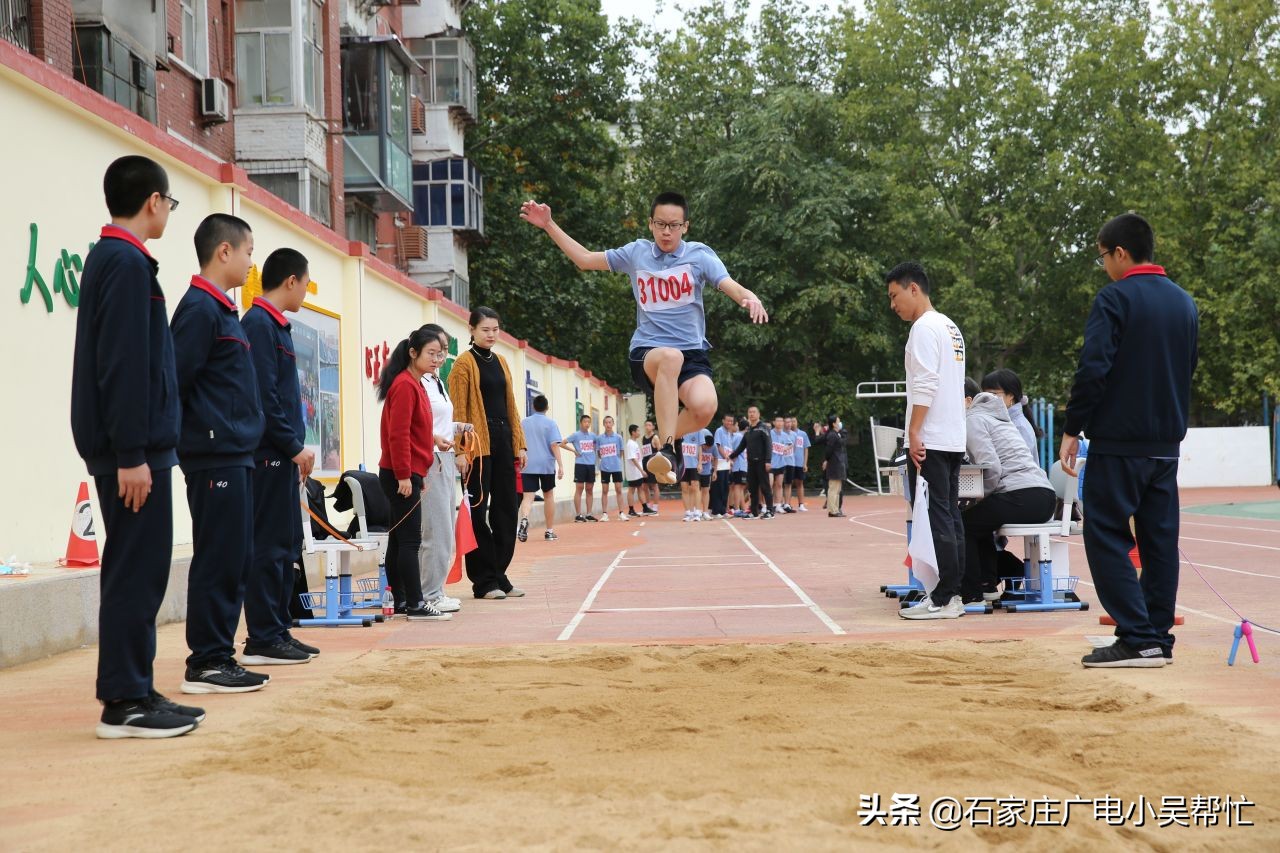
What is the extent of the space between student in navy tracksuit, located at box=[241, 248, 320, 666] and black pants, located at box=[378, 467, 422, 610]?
1.77 meters

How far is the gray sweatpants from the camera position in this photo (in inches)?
378

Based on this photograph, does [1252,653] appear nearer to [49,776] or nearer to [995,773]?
[995,773]

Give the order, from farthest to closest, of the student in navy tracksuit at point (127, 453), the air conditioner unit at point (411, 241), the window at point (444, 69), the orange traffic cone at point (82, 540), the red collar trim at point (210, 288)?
1. the window at point (444, 69)
2. the air conditioner unit at point (411, 241)
3. the orange traffic cone at point (82, 540)
4. the red collar trim at point (210, 288)
5. the student in navy tracksuit at point (127, 453)

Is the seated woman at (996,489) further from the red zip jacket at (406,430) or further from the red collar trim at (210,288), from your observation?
the red collar trim at (210,288)

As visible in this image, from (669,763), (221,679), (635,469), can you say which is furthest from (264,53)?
(669,763)

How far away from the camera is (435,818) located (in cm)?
365

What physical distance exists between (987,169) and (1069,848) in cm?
4575

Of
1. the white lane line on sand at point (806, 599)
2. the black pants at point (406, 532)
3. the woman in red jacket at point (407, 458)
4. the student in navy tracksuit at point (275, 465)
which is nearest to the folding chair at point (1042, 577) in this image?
the white lane line on sand at point (806, 599)

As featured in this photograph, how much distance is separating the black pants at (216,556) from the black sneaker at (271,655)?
873 millimetres

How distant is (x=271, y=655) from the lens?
7230 millimetres

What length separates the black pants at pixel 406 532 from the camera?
30.5ft

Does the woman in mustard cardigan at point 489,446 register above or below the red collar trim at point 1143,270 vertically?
below

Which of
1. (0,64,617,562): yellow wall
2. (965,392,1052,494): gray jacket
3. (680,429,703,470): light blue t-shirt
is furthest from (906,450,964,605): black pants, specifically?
(680,429,703,470): light blue t-shirt

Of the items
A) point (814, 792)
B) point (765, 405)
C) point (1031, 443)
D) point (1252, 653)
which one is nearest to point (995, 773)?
point (814, 792)
